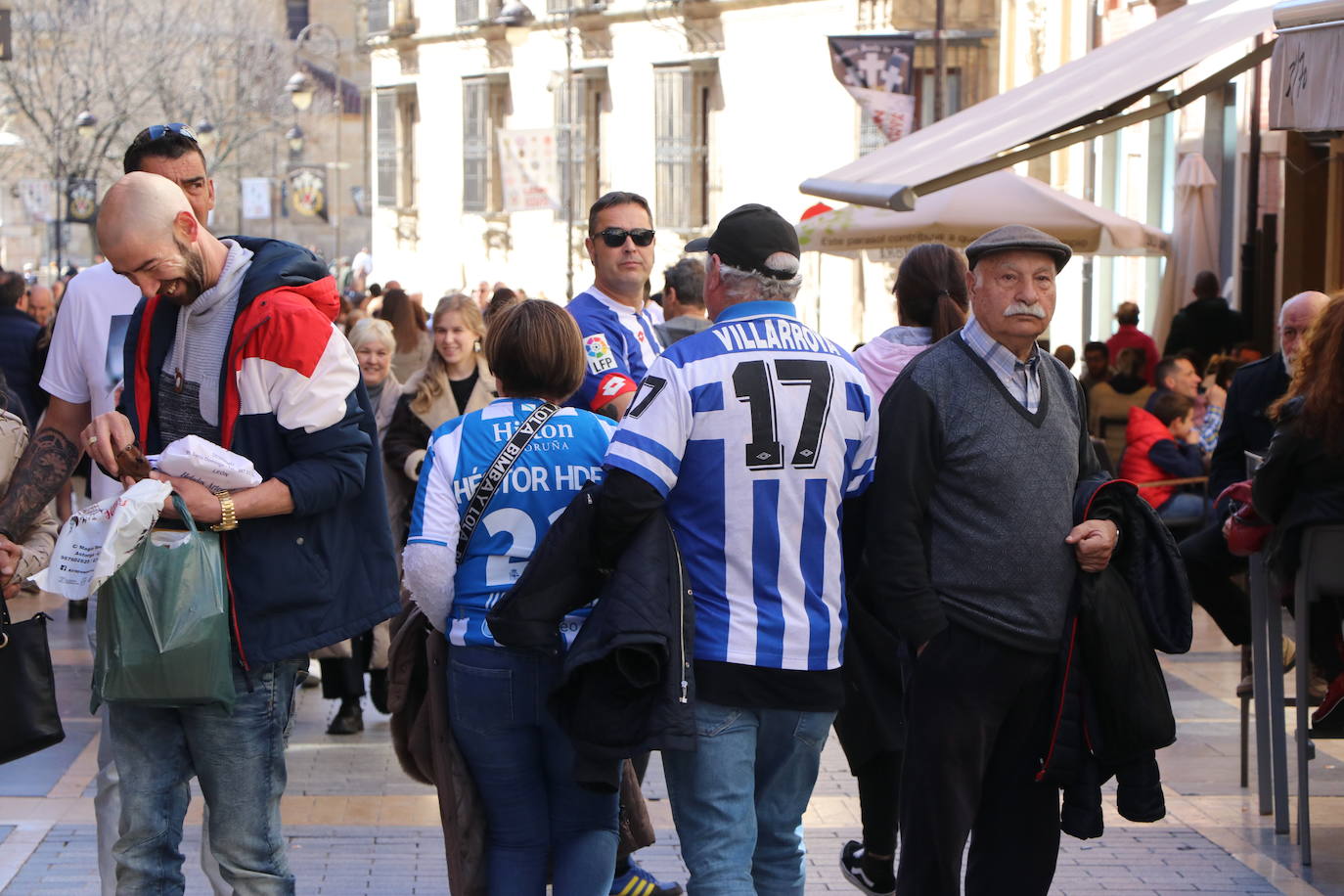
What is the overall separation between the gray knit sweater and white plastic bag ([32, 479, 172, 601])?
5.47 ft

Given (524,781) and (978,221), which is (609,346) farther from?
(978,221)

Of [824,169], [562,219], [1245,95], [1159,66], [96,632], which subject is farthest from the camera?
[562,219]

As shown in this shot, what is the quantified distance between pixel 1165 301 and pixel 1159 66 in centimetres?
892

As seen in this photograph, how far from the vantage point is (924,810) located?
4832mm

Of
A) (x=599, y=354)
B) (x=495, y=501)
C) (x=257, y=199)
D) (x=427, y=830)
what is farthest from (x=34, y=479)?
(x=257, y=199)

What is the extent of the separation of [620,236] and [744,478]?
2.06 m

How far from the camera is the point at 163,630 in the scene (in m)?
4.13

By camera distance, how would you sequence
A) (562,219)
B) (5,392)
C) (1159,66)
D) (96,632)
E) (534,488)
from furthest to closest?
1. (562,219)
2. (1159,66)
3. (5,392)
4. (534,488)
5. (96,632)

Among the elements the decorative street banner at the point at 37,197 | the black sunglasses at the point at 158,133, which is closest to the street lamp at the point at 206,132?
the decorative street banner at the point at 37,197

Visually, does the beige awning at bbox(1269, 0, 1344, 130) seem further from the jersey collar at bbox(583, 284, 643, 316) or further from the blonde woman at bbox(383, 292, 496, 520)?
the blonde woman at bbox(383, 292, 496, 520)

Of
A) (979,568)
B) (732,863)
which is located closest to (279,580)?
(732,863)

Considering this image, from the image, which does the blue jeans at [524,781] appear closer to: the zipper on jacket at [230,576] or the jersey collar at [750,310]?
the zipper on jacket at [230,576]

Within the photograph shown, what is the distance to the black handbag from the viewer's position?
4.80 meters

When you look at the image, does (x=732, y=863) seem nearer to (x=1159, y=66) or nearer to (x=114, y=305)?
(x=114, y=305)
